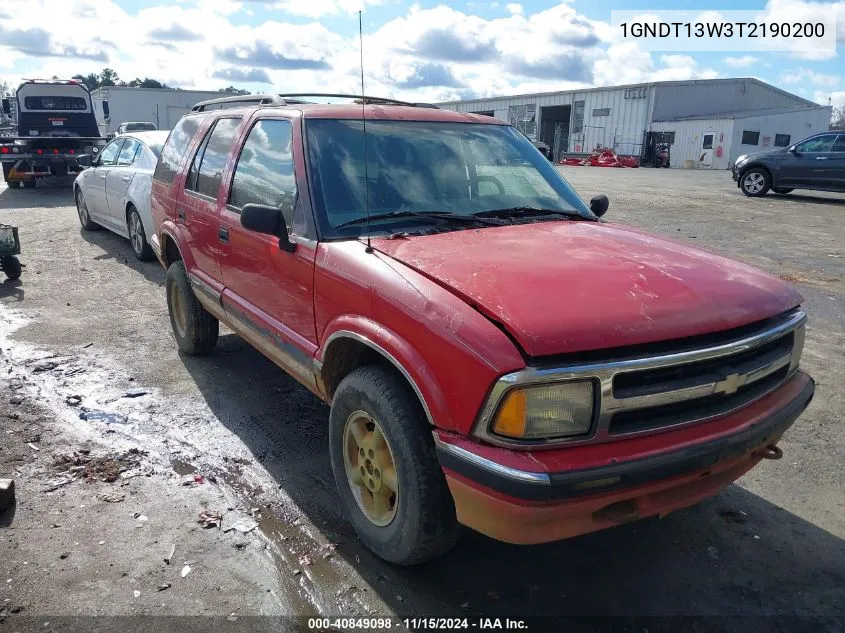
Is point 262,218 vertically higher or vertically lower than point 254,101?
lower

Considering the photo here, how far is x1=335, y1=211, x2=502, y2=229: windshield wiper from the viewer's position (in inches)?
126

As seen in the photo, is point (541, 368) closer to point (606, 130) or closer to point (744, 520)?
point (744, 520)

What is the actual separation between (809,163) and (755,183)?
157 cm

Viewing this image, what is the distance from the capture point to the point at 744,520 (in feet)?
10.5

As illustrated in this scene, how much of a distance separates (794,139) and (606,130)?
10948 millimetres

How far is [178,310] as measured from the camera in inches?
211

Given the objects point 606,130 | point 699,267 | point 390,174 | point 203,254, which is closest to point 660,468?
point 699,267

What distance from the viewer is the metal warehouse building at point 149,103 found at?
38.2 meters

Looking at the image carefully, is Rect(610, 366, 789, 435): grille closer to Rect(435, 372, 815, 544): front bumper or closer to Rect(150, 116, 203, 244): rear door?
Rect(435, 372, 815, 544): front bumper

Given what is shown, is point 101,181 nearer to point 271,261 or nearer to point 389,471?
point 271,261

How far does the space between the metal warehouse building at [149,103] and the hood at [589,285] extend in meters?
39.2

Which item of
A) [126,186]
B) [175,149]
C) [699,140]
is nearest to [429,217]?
[175,149]

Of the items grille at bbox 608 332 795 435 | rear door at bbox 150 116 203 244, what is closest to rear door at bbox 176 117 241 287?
rear door at bbox 150 116 203 244

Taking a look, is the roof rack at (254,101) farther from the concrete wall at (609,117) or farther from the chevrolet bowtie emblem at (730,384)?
the concrete wall at (609,117)
